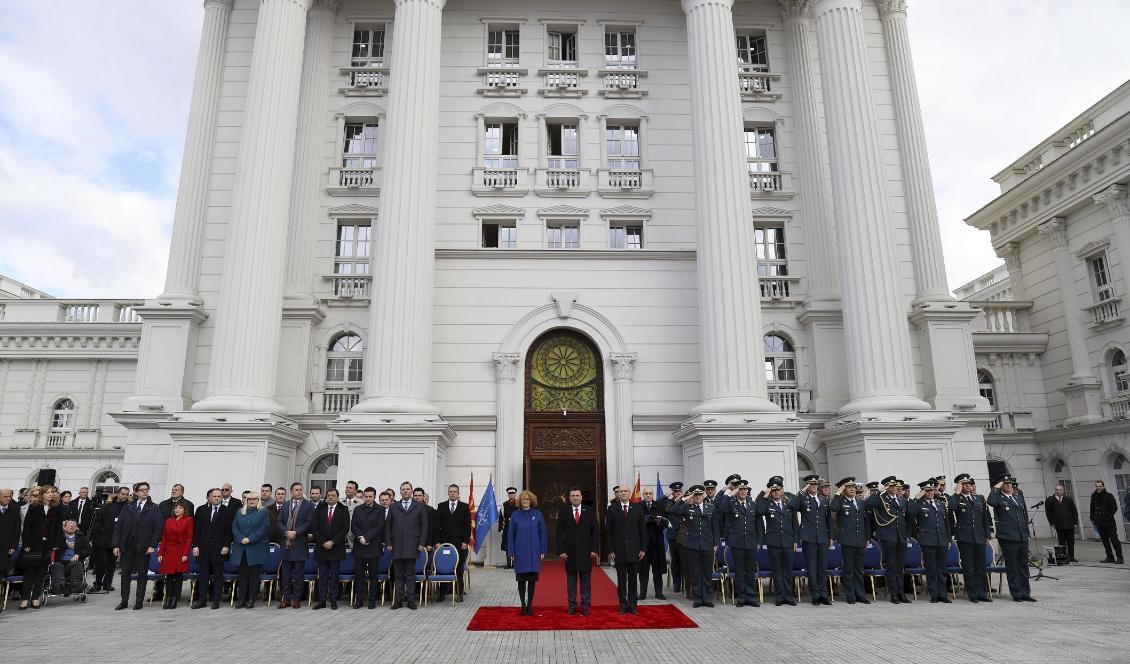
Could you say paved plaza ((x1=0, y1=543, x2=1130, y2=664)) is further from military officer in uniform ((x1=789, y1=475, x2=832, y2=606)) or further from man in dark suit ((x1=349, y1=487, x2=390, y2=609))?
man in dark suit ((x1=349, y1=487, x2=390, y2=609))

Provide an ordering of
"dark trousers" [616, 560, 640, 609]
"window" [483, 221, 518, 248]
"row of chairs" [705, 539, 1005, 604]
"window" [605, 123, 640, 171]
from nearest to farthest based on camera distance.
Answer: "dark trousers" [616, 560, 640, 609] < "row of chairs" [705, 539, 1005, 604] < "window" [483, 221, 518, 248] < "window" [605, 123, 640, 171]

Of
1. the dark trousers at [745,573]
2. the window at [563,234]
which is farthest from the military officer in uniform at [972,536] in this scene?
the window at [563,234]


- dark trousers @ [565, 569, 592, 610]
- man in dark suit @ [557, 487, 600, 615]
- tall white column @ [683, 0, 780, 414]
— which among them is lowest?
dark trousers @ [565, 569, 592, 610]

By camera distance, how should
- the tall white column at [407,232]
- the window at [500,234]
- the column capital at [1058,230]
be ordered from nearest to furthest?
the tall white column at [407,232]
the window at [500,234]
the column capital at [1058,230]

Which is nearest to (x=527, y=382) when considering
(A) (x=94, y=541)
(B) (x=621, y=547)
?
(B) (x=621, y=547)

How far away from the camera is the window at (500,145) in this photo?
2006cm

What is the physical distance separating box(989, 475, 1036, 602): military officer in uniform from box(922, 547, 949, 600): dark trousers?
0.99 metres

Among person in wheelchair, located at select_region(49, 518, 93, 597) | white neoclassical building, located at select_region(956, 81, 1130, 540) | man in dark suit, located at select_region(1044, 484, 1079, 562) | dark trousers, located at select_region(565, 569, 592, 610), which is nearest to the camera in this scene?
dark trousers, located at select_region(565, 569, 592, 610)

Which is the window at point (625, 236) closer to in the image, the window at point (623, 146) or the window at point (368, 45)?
the window at point (623, 146)

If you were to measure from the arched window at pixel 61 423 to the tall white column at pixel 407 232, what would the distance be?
66.4ft

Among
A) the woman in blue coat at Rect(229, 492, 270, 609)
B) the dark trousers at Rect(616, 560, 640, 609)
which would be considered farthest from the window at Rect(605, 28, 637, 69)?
the woman in blue coat at Rect(229, 492, 270, 609)

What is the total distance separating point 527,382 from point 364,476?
5183mm

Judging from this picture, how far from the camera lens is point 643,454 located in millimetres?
17844

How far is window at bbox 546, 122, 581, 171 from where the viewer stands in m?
20.1
